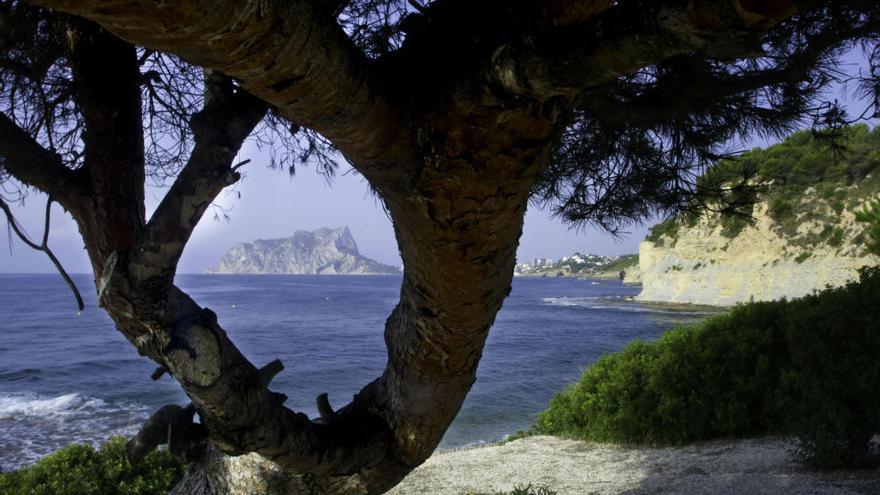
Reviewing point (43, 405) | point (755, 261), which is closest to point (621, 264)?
point (755, 261)

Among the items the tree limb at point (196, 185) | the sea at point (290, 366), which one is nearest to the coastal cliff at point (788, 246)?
the sea at point (290, 366)

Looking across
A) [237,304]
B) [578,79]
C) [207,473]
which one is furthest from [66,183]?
[237,304]

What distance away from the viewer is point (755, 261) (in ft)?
123

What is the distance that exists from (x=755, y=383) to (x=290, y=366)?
1941cm

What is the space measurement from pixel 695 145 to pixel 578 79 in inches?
108

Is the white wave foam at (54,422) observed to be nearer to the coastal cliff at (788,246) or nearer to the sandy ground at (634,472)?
the sandy ground at (634,472)

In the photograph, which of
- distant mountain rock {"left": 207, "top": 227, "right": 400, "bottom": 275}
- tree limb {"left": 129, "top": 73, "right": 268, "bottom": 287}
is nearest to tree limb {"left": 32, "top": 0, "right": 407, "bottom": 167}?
tree limb {"left": 129, "top": 73, "right": 268, "bottom": 287}

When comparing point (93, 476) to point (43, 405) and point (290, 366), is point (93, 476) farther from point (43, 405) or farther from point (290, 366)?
point (290, 366)

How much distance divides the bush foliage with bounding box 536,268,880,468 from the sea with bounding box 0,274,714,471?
906mm

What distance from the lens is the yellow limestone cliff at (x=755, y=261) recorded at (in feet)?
102

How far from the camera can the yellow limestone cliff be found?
31219mm

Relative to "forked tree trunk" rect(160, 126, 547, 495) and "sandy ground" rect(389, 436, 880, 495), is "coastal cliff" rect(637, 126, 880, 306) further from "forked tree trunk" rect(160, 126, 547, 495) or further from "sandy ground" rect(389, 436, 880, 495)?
"forked tree trunk" rect(160, 126, 547, 495)

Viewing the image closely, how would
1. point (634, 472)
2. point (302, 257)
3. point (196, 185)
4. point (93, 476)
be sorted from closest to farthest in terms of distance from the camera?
point (196, 185)
point (93, 476)
point (634, 472)
point (302, 257)

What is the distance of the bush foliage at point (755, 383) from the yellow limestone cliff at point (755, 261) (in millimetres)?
20768
